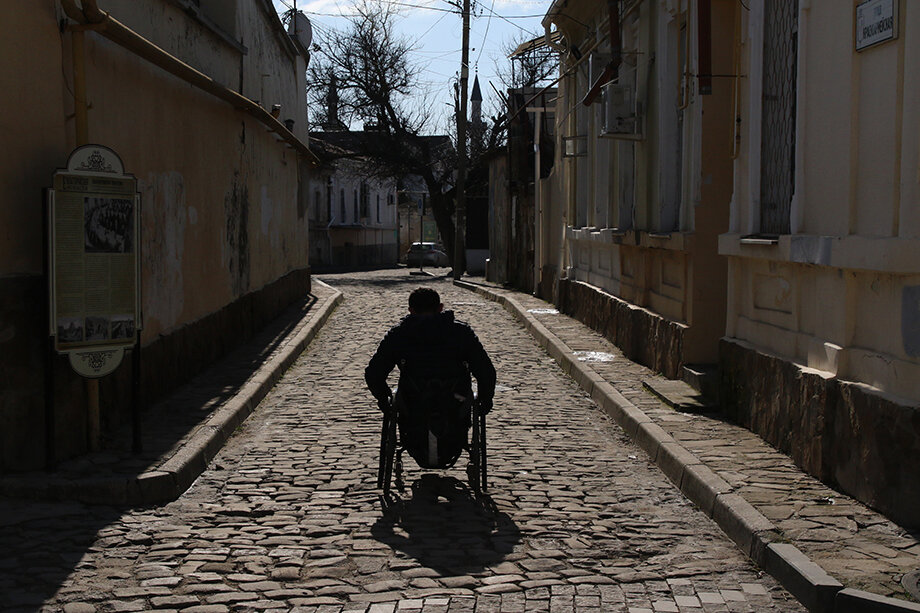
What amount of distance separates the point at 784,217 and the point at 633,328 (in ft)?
16.0

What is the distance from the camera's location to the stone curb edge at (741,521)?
15.3 feet

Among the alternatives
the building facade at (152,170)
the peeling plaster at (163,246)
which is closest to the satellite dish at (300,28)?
the building facade at (152,170)

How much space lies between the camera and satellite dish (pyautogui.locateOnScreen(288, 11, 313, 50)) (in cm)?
2497

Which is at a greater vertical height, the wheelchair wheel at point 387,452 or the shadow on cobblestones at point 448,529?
the wheelchair wheel at point 387,452

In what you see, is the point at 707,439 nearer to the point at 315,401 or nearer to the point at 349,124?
the point at 315,401

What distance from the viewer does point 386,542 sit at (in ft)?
19.3

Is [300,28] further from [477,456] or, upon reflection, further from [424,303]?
[477,456]

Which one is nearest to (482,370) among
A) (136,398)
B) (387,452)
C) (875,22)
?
(387,452)

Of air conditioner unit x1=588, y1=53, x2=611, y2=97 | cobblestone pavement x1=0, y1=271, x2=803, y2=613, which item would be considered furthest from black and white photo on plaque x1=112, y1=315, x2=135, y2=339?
air conditioner unit x1=588, y1=53, x2=611, y2=97

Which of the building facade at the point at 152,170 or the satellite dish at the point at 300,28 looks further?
the satellite dish at the point at 300,28

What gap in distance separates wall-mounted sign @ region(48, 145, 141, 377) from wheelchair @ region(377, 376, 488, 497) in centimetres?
206

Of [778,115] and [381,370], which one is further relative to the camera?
[778,115]

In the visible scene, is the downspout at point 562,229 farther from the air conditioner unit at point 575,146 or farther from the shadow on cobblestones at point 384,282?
the shadow on cobblestones at point 384,282

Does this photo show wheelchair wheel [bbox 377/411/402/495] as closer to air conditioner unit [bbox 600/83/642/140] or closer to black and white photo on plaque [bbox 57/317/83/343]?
black and white photo on plaque [bbox 57/317/83/343]
